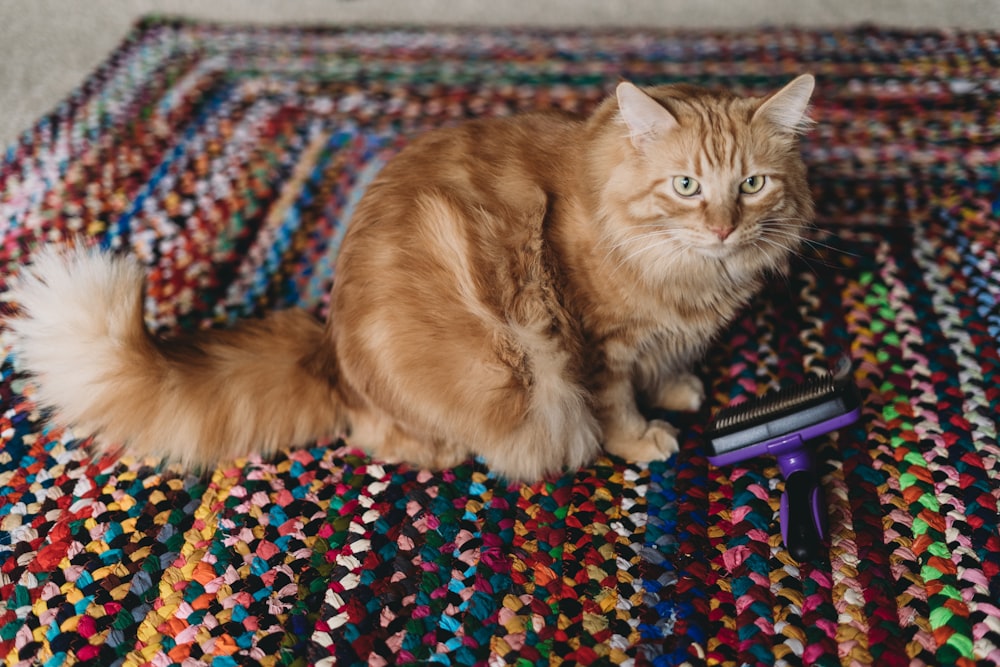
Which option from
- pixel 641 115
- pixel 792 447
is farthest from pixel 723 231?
pixel 792 447

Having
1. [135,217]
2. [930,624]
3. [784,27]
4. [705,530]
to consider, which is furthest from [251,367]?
[784,27]

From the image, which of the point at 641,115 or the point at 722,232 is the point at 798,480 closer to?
the point at 722,232

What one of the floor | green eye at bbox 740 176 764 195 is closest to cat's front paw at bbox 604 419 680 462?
green eye at bbox 740 176 764 195

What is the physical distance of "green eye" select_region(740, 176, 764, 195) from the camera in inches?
39.8

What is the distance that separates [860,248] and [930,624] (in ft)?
2.30

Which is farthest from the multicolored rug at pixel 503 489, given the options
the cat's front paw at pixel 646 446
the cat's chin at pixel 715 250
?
the cat's chin at pixel 715 250

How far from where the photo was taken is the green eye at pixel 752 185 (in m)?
1.01

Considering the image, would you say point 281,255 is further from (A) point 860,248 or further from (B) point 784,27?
(B) point 784,27

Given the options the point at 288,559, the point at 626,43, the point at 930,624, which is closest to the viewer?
the point at 930,624

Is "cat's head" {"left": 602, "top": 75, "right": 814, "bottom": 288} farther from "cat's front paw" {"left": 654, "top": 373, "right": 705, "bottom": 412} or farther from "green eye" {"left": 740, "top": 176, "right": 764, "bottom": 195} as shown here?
"cat's front paw" {"left": 654, "top": 373, "right": 705, "bottom": 412}

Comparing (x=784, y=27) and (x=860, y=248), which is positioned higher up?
(x=784, y=27)

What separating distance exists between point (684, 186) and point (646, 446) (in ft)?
1.20

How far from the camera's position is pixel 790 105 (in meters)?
0.99

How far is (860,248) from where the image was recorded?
4.44 feet
